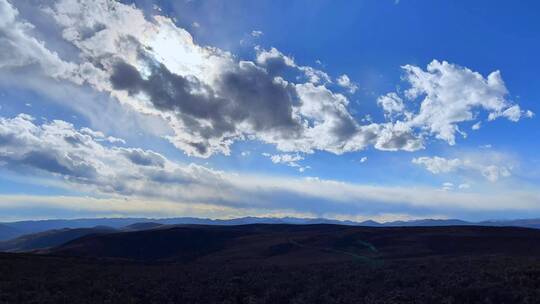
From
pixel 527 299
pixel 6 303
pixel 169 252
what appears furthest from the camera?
pixel 169 252

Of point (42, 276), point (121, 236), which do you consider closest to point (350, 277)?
point (42, 276)

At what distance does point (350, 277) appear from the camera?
30797 millimetres

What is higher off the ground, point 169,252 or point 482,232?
point 482,232

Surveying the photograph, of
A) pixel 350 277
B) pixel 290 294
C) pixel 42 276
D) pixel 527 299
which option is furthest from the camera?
pixel 42 276

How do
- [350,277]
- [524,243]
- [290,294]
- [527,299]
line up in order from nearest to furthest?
[527,299] → [290,294] → [350,277] → [524,243]

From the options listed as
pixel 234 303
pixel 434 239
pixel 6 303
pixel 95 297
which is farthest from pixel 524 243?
pixel 6 303

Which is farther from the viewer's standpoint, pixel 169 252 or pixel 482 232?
pixel 169 252

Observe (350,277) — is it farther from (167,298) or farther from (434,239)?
(434,239)

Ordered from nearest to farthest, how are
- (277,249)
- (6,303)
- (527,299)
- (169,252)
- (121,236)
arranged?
(527,299)
(6,303)
(277,249)
(169,252)
(121,236)

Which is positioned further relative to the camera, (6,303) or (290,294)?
(290,294)

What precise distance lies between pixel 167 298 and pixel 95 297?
4682mm

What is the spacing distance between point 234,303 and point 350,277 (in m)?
9.21

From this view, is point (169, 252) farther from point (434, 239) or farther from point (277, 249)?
point (434, 239)

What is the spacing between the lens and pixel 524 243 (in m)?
57.6
